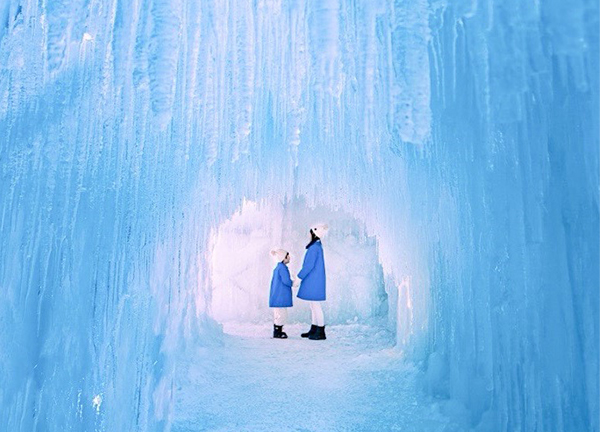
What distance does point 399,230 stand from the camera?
5441 millimetres

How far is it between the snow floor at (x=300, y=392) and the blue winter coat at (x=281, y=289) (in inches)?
38.2

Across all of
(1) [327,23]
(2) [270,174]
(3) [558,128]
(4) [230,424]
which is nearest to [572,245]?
(3) [558,128]

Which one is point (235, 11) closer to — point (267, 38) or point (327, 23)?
point (267, 38)

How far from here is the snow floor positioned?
370cm

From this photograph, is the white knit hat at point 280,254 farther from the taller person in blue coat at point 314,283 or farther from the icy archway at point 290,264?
the icy archway at point 290,264

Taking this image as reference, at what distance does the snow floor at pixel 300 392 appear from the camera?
370cm

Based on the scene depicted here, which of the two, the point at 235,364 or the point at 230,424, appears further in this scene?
the point at 235,364

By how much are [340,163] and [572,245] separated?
2.69 m

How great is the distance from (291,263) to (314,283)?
105 inches

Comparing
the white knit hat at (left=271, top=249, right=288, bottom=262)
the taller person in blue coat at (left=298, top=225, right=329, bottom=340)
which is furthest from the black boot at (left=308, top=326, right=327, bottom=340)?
the white knit hat at (left=271, top=249, right=288, bottom=262)

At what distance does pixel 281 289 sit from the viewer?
7.05 m

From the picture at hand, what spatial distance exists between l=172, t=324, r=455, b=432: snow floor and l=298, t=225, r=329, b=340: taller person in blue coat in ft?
2.26

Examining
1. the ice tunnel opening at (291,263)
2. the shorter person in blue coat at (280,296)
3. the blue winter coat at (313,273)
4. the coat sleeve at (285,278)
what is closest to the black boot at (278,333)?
the shorter person in blue coat at (280,296)

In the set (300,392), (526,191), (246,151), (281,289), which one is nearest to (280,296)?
(281,289)
